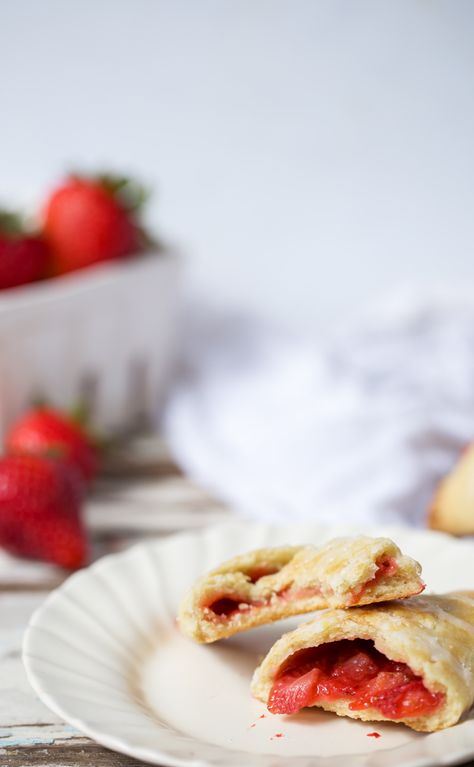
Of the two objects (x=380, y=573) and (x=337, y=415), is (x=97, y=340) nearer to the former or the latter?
(x=337, y=415)

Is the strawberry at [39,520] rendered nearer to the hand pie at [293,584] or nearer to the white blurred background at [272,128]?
the hand pie at [293,584]

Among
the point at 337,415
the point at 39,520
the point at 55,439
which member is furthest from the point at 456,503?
the point at 55,439

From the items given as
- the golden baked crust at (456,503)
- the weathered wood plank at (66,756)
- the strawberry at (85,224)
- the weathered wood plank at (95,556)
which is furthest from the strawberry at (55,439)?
the weathered wood plank at (66,756)

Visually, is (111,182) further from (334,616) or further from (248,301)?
(334,616)

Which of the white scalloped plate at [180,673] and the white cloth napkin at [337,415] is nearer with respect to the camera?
the white scalloped plate at [180,673]

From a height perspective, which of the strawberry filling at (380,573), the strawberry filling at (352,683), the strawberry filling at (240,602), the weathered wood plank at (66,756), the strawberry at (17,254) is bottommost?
the weathered wood plank at (66,756)

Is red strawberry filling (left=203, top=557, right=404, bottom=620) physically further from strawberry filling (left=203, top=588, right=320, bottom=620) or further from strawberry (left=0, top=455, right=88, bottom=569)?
strawberry (left=0, top=455, right=88, bottom=569)

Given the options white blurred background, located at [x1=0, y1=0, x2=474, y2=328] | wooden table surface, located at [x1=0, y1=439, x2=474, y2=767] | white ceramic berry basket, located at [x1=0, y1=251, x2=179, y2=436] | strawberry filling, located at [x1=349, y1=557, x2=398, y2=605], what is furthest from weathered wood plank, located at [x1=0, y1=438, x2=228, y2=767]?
white blurred background, located at [x1=0, y1=0, x2=474, y2=328]
